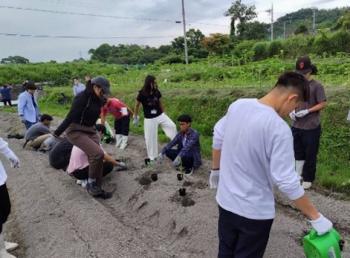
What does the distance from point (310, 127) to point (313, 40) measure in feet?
52.7

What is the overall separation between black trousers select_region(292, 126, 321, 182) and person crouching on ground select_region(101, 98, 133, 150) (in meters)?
4.45

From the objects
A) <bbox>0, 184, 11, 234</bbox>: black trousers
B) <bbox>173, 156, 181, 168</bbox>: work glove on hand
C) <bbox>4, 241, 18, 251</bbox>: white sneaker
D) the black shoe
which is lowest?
<bbox>4, 241, 18, 251</bbox>: white sneaker

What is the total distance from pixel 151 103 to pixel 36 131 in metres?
4.19

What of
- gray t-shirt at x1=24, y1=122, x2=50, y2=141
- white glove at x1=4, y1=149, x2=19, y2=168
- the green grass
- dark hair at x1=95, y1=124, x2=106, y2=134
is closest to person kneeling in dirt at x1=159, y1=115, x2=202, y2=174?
the green grass

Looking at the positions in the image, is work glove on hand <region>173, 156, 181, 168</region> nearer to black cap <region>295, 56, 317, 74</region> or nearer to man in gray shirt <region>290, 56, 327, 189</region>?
man in gray shirt <region>290, 56, 327, 189</region>

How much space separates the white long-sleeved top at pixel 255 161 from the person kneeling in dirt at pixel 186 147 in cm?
406

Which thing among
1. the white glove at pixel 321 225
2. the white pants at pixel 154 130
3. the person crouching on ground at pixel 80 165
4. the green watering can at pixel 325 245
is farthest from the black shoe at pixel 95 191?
the white glove at pixel 321 225

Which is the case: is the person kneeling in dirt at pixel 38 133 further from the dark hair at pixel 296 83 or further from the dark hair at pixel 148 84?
the dark hair at pixel 296 83

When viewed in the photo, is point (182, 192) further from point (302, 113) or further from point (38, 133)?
point (38, 133)

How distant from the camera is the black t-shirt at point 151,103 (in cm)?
749

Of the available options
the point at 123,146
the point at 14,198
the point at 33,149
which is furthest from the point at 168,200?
the point at 33,149

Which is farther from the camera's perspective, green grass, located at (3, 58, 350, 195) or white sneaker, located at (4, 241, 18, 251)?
green grass, located at (3, 58, 350, 195)

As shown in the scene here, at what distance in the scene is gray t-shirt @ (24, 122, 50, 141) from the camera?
10.2 meters

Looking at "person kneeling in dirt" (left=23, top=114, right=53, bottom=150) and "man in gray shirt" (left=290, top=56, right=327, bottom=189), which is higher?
"man in gray shirt" (left=290, top=56, right=327, bottom=189)
